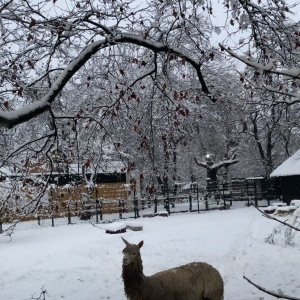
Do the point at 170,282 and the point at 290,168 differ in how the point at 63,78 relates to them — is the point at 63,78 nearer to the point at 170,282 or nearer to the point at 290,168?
the point at 170,282

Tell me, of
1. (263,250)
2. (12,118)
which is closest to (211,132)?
(263,250)

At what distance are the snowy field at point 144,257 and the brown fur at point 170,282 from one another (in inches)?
74.5

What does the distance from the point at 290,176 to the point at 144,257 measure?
19.6m

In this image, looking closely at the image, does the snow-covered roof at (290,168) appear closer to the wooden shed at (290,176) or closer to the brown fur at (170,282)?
the wooden shed at (290,176)

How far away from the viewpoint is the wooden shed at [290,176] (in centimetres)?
2827

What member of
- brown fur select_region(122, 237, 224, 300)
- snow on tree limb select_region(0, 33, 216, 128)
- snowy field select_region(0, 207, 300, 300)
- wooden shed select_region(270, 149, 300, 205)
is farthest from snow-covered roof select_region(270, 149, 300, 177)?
brown fur select_region(122, 237, 224, 300)

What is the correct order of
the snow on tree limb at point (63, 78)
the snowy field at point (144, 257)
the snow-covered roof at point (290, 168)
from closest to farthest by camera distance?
the snow on tree limb at point (63, 78)
the snowy field at point (144, 257)
the snow-covered roof at point (290, 168)

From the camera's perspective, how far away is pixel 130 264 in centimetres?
631

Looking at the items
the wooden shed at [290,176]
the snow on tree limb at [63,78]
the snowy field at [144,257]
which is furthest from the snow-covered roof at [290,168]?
the snow on tree limb at [63,78]

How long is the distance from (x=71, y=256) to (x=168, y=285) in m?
8.38

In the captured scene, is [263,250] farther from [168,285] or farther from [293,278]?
[168,285]

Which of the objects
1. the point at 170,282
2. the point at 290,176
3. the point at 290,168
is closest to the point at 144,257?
the point at 170,282

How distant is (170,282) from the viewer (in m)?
6.51

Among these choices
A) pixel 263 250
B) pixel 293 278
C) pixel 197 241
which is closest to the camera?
pixel 293 278
